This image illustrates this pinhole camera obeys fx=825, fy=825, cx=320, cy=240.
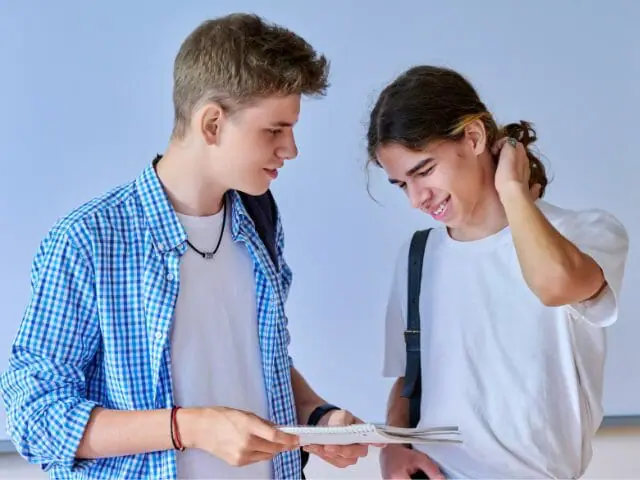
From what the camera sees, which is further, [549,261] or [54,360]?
[549,261]

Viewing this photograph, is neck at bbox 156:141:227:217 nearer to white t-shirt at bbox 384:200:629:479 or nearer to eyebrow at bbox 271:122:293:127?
eyebrow at bbox 271:122:293:127

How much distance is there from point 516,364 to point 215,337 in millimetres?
471

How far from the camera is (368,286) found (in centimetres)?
212

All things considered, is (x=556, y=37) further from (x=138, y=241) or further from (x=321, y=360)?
(x=138, y=241)

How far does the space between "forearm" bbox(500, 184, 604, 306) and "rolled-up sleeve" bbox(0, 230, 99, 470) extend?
24.5 inches

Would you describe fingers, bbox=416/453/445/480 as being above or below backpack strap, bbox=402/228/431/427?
below

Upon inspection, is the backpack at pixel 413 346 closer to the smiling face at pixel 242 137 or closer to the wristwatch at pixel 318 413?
the wristwatch at pixel 318 413

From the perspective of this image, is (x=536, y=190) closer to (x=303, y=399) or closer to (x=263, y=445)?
(x=303, y=399)

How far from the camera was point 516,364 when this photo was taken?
129 centimetres

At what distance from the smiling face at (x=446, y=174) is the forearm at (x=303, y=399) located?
371mm

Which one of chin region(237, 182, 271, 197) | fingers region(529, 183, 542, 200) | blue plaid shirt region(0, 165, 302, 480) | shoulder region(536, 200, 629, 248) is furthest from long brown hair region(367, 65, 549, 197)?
blue plaid shirt region(0, 165, 302, 480)

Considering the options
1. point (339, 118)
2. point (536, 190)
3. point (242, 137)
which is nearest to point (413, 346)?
point (536, 190)

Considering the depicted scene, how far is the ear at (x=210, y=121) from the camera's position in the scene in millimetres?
1225

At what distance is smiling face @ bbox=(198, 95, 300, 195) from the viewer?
4.05ft
